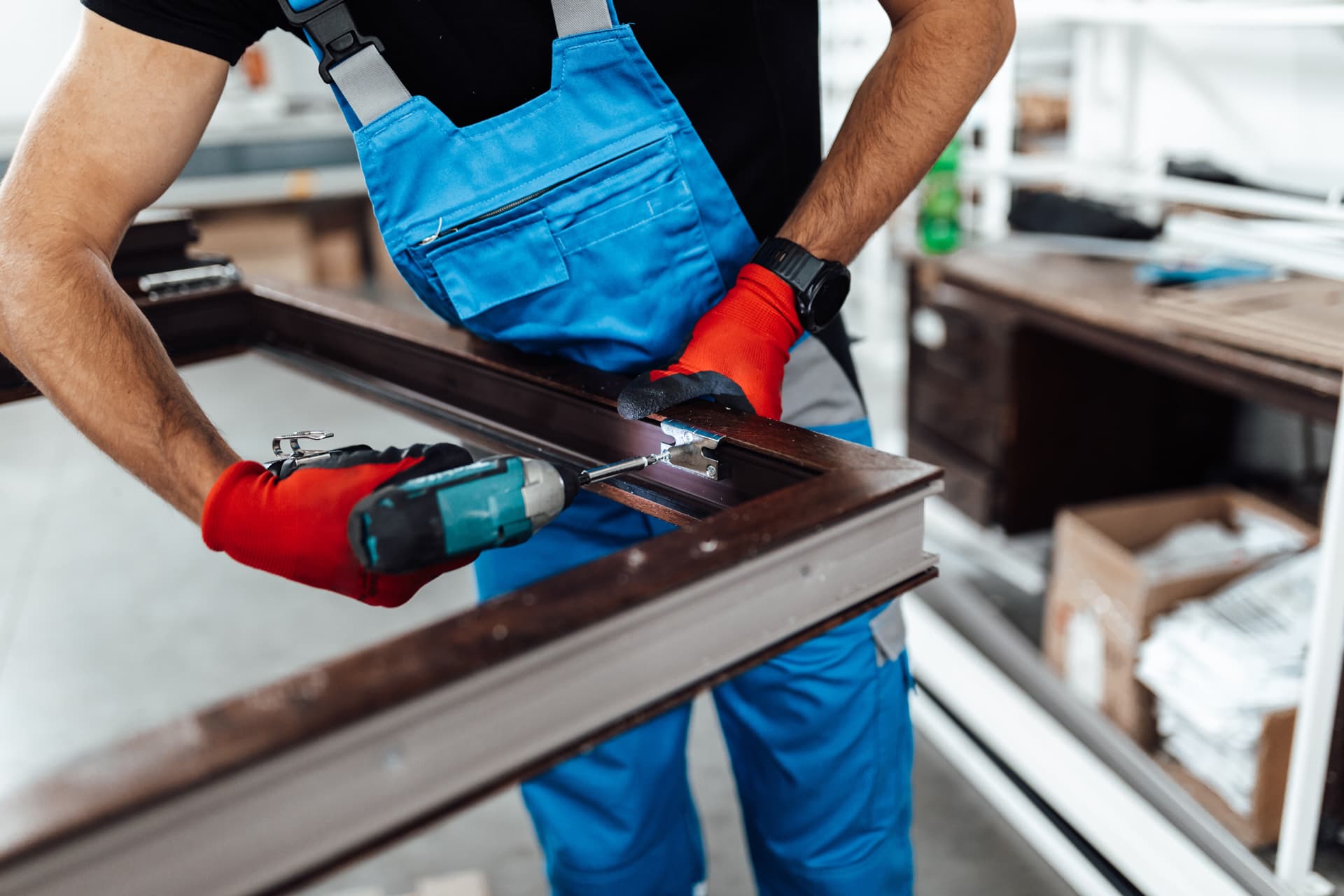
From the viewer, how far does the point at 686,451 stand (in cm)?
76

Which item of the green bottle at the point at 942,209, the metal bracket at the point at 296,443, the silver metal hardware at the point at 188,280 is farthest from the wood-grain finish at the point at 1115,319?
the silver metal hardware at the point at 188,280

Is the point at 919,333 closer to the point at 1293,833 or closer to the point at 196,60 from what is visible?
the point at 1293,833

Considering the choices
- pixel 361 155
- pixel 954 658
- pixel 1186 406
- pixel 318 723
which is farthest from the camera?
pixel 1186 406

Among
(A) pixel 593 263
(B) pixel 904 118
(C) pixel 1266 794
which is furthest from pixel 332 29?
(C) pixel 1266 794

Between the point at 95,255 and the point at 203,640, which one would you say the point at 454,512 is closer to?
the point at 95,255

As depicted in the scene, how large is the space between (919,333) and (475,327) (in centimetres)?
147

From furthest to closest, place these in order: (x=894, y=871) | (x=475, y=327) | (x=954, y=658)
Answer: (x=954, y=658), (x=894, y=871), (x=475, y=327)

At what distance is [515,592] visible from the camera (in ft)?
1.76

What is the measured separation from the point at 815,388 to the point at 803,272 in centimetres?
19

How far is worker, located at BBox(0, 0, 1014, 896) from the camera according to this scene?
0.90 meters

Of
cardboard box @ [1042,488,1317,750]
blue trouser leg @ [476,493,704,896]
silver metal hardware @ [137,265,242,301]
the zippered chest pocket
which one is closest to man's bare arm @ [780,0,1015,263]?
the zippered chest pocket

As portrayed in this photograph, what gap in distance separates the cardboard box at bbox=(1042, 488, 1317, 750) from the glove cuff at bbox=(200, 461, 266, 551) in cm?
142

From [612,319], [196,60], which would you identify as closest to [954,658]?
[612,319]

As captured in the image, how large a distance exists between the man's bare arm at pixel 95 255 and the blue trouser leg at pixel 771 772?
34 centimetres
